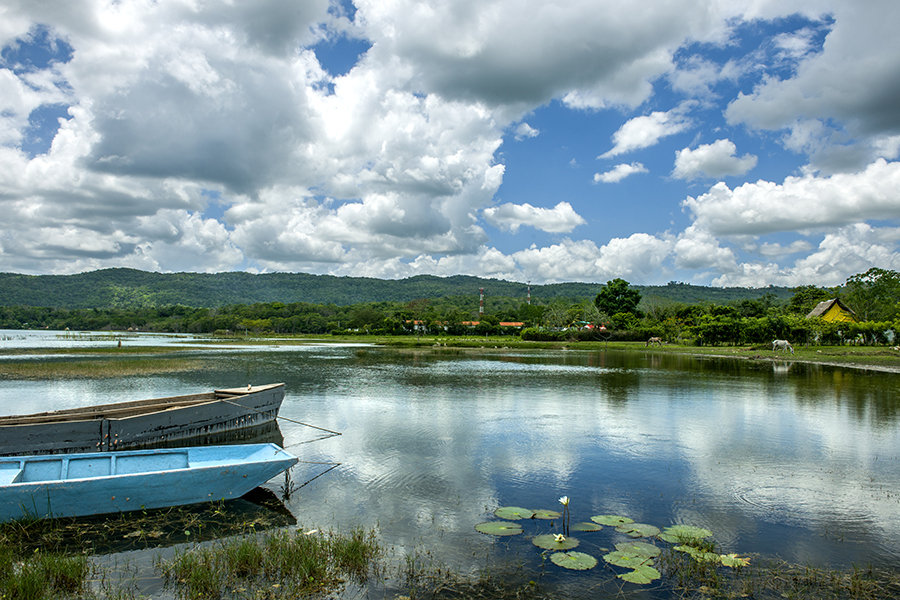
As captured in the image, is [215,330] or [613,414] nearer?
[613,414]

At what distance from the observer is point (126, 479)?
1120 cm

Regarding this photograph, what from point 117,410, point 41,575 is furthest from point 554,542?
point 117,410

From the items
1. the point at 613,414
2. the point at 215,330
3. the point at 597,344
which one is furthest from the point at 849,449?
the point at 215,330

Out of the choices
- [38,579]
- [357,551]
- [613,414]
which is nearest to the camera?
[38,579]

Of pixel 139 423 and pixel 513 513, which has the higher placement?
pixel 139 423

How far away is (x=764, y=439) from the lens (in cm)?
2022

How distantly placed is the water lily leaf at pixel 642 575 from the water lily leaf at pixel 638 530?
1670 millimetres

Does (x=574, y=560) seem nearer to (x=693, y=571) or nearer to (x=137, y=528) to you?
(x=693, y=571)

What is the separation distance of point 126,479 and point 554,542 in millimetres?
8987

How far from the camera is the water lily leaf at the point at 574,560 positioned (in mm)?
9320

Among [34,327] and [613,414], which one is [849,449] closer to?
[613,414]

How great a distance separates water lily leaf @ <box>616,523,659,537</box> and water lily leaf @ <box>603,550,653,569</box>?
1.17 meters

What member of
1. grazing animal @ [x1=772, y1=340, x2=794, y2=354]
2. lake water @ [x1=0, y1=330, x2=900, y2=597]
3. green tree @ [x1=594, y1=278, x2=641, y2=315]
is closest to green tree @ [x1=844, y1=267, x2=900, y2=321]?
grazing animal @ [x1=772, y1=340, x2=794, y2=354]

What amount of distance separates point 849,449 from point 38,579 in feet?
74.9
